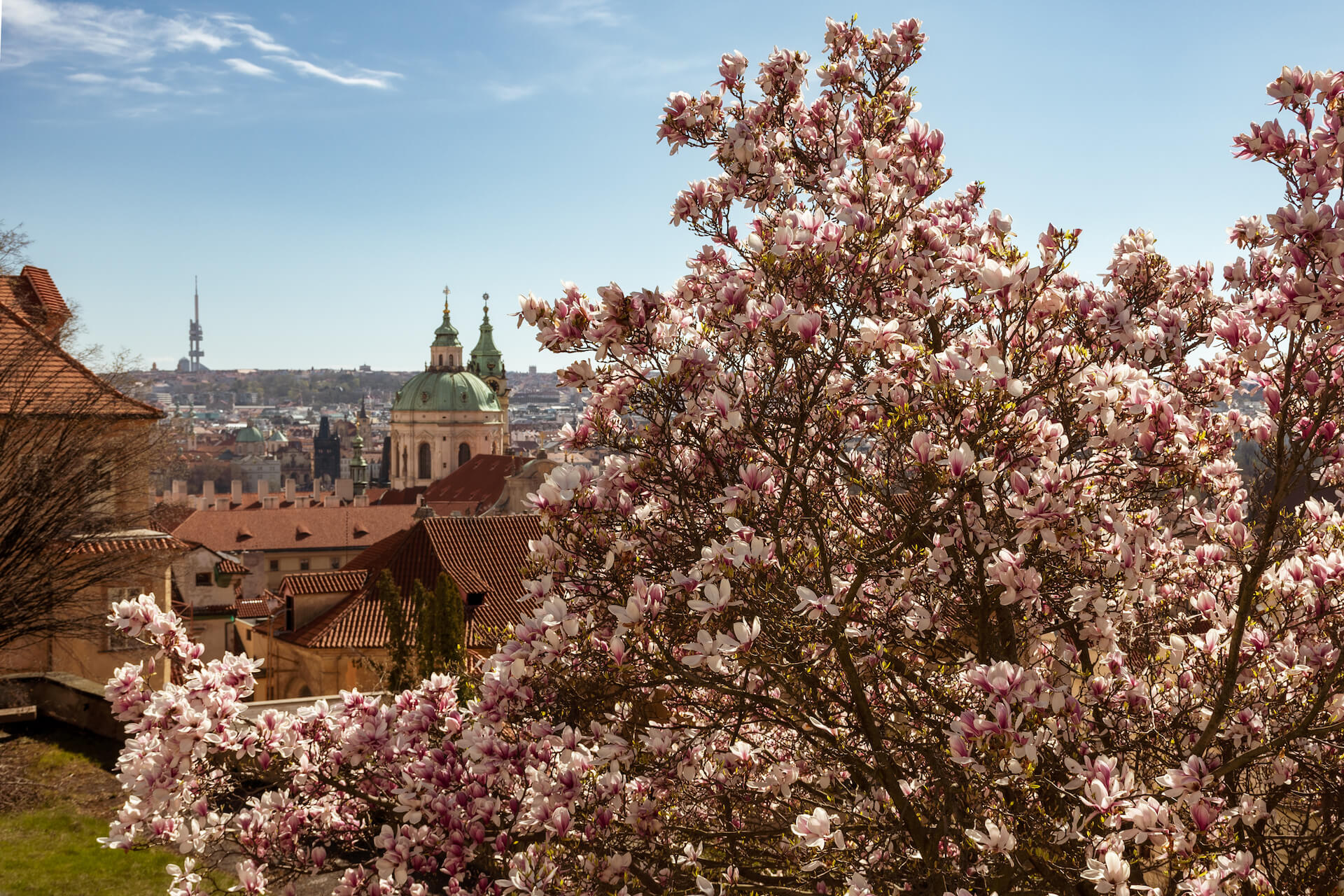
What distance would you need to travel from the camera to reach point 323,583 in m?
33.2

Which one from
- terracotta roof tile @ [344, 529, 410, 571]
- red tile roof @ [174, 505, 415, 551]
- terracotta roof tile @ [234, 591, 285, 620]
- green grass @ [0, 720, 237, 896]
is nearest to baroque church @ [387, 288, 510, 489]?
red tile roof @ [174, 505, 415, 551]

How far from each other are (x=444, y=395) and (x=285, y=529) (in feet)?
186

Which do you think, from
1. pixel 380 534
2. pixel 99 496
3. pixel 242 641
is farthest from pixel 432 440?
pixel 99 496

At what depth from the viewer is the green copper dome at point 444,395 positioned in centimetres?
13200

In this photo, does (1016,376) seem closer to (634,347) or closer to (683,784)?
(634,347)

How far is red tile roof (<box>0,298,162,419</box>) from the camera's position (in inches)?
859

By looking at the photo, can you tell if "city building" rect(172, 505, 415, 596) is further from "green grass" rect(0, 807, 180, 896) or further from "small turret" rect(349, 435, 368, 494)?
"green grass" rect(0, 807, 180, 896)

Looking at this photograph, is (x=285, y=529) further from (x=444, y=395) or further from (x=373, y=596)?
(x=444, y=395)

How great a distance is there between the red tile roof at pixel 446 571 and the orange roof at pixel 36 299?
10.5 meters

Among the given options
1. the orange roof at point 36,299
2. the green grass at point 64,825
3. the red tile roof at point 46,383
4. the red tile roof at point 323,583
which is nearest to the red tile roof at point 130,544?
the red tile roof at point 46,383

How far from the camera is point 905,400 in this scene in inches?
173

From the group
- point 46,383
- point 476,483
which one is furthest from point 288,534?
point 46,383

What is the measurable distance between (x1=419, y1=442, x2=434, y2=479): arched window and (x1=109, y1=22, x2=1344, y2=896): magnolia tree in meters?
129

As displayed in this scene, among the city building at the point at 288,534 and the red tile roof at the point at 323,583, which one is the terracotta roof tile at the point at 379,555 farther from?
the city building at the point at 288,534
